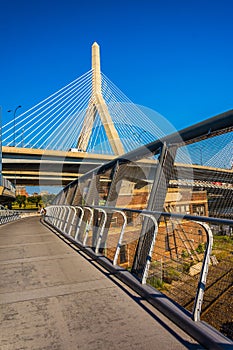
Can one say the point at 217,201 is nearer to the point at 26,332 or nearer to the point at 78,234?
the point at 26,332

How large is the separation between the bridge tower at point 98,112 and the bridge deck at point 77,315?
110 feet

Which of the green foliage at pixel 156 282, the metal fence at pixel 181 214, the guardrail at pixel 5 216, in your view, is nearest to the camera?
the metal fence at pixel 181 214

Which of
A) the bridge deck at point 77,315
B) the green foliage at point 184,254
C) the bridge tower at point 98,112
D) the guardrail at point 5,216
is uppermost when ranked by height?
the bridge tower at point 98,112

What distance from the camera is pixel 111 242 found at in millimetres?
5676

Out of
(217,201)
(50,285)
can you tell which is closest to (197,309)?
(217,201)

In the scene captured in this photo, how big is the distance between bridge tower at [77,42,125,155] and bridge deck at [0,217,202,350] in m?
33.5

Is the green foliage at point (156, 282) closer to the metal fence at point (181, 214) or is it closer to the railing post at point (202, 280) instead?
the metal fence at point (181, 214)

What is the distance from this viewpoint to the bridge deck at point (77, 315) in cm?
228

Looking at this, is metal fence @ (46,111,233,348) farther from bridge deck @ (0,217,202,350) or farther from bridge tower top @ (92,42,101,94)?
bridge tower top @ (92,42,101,94)

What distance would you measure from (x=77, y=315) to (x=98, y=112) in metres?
36.9

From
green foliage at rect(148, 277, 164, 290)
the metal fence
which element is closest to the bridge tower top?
the metal fence

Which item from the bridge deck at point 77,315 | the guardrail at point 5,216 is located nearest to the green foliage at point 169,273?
the bridge deck at point 77,315

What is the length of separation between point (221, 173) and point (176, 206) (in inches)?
36.0

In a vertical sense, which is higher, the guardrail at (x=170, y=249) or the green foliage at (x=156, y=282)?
the guardrail at (x=170, y=249)
